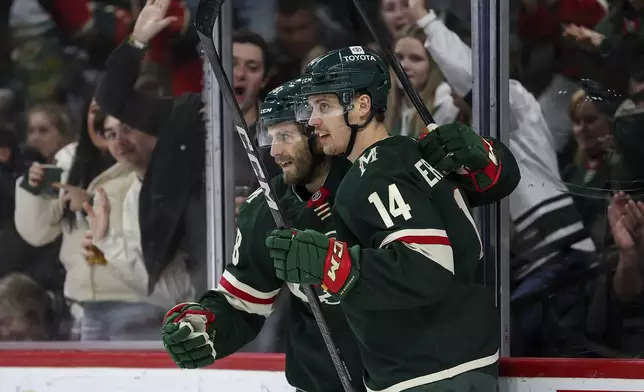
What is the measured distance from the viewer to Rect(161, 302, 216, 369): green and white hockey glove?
1.98 m

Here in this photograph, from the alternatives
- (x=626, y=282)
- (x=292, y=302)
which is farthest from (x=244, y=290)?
A: (x=626, y=282)

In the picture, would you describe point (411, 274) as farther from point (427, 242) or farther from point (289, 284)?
point (289, 284)

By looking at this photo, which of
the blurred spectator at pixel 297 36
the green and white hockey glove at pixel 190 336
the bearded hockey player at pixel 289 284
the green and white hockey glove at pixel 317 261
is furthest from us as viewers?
the blurred spectator at pixel 297 36

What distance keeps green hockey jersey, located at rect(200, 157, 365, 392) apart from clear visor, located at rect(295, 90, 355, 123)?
1.00ft

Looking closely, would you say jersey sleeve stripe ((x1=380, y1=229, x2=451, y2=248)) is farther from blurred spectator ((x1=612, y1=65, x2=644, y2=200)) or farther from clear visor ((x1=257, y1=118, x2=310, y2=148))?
blurred spectator ((x1=612, y1=65, x2=644, y2=200))

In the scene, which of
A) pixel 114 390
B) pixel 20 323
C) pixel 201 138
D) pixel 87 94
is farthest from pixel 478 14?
pixel 20 323

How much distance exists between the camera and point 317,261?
1653 millimetres

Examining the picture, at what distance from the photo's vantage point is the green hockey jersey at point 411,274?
168cm

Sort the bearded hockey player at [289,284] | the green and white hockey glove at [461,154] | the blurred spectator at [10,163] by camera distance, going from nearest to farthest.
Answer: the green and white hockey glove at [461,154]
the bearded hockey player at [289,284]
the blurred spectator at [10,163]

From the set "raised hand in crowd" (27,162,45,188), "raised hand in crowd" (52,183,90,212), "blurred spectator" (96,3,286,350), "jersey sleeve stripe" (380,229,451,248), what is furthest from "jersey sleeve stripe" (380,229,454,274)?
"raised hand in crowd" (27,162,45,188)

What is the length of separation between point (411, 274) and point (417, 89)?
1.08 m

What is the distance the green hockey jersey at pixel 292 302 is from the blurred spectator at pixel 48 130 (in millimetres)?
1133

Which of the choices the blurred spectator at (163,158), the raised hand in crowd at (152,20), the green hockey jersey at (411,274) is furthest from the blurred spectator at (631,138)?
the raised hand in crowd at (152,20)

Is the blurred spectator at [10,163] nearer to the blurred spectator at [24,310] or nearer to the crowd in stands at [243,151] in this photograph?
the crowd in stands at [243,151]
